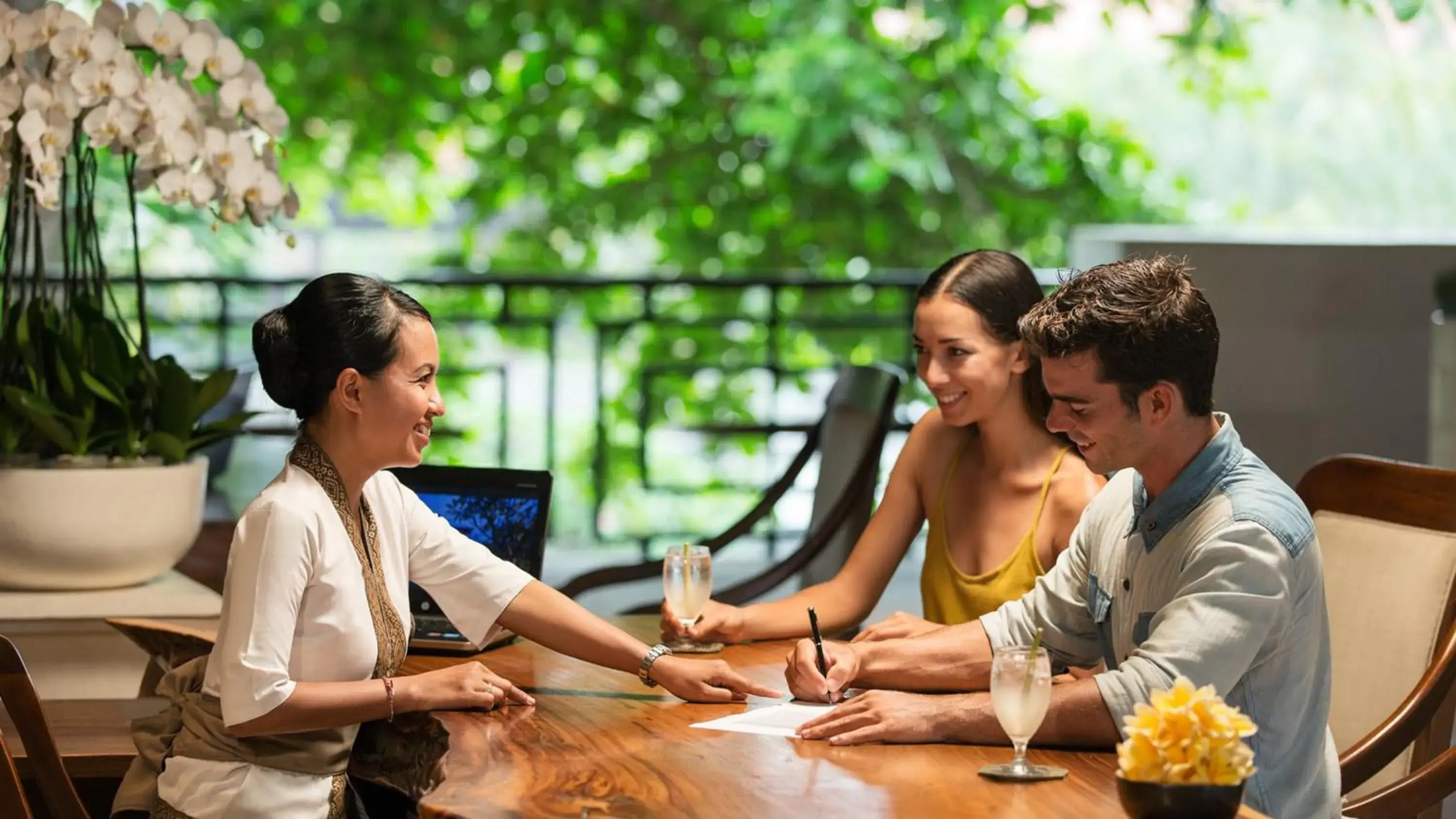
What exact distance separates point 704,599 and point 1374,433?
328cm

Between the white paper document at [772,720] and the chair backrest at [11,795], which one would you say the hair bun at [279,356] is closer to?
the chair backrest at [11,795]

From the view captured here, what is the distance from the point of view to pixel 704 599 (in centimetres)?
239

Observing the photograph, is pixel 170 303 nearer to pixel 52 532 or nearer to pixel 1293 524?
pixel 52 532

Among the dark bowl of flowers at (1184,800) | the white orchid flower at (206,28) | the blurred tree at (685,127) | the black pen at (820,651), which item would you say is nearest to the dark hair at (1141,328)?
the black pen at (820,651)

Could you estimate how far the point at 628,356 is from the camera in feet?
29.3

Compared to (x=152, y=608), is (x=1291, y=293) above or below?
above

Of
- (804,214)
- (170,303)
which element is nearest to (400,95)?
(170,303)

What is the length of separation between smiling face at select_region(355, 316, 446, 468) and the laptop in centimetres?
46

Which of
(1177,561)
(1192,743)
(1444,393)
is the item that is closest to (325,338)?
→ (1177,561)

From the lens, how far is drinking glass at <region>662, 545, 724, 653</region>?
2354 millimetres

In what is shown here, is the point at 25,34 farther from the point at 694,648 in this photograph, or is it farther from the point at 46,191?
the point at 694,648

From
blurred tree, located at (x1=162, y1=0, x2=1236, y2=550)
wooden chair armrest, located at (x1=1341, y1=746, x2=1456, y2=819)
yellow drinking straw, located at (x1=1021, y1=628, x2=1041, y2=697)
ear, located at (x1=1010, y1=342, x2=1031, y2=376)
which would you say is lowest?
wooden chair armrest, located at (x1=1341, y1=746, x2=1456, y2=819)

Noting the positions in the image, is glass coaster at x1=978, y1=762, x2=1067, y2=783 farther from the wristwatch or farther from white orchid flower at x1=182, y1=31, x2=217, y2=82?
white orchid flower at x1=182, y1=31, x2=217, y2=82

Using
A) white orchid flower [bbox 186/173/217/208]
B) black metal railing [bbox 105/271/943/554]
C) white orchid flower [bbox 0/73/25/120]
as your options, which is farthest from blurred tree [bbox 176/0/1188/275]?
white orchid flower [bbox 0/73/25/120]
